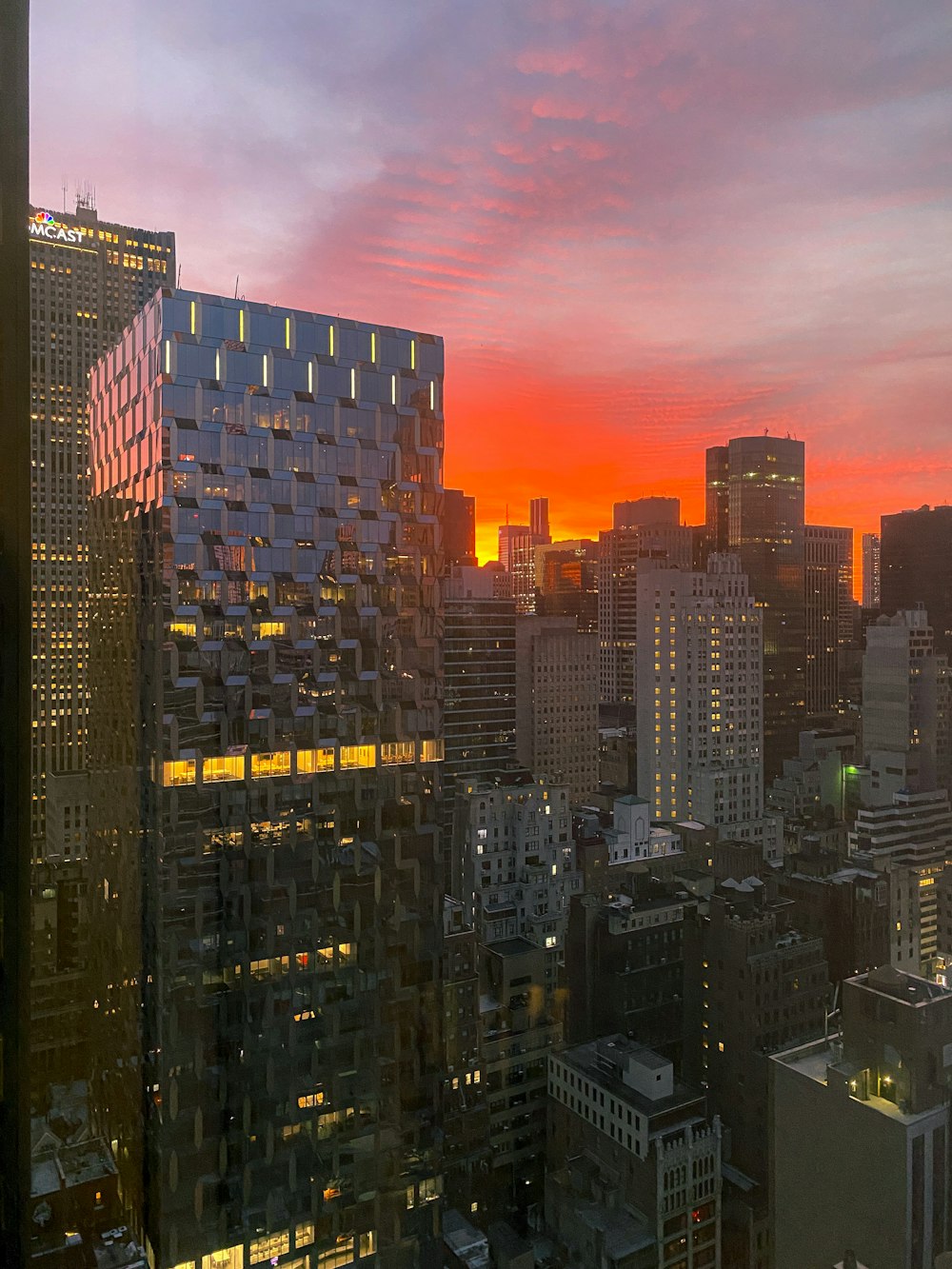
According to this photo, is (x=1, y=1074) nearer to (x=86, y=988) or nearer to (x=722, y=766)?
(x=86, y=988)

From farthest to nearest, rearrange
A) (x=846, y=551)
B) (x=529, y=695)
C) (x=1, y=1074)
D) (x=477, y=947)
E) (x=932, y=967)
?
(x=529, y=695)
(x=477, y=947)
(x=846, y=551)
(x=932, y=967)
(x=1, y=1074)

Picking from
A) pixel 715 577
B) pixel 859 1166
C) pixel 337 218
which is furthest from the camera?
pixel 715 577

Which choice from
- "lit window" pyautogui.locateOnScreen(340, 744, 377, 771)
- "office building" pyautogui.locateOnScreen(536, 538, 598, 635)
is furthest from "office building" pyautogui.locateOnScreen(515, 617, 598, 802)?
"lit window" pyautogui.locateOnScreen(340, 744, 377, 771)

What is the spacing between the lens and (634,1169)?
5.49 metres

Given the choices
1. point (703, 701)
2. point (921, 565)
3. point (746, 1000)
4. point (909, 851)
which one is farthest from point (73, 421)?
point (703, 701)

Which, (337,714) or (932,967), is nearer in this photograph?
(932,967)

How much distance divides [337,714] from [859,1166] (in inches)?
129

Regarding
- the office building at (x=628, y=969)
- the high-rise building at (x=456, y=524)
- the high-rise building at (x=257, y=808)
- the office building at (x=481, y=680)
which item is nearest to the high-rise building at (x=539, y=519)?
the high-rise building at (x=456, y=524)

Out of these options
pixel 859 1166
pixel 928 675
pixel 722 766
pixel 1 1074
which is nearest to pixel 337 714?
pixel 859 1166

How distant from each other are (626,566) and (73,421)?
7258 mm

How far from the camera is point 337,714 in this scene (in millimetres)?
5059

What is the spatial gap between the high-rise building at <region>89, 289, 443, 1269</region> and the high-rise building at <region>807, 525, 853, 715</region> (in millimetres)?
2691

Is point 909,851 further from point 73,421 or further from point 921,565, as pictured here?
point 73,421

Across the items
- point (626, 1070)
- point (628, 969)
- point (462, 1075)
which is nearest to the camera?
point (626, 1070)
